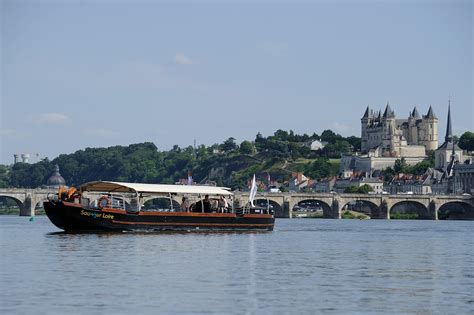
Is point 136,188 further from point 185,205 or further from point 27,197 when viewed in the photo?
point 27,197

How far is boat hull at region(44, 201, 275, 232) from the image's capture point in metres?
87.4

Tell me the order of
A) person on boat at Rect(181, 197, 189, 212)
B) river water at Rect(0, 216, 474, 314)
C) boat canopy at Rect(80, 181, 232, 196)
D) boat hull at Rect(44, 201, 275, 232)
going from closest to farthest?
river water at Rect(0, 216, 474, 314), boat hull at Rect(44, 201, 275, 232), boat canopy at Rect(80, 181, 232, 196), person on boat at Rect(181, 197, 189, 212)

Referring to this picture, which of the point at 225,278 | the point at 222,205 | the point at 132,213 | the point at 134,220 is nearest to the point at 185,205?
the point at 222,205

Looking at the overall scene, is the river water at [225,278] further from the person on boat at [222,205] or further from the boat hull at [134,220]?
the person on boat at [222,205]

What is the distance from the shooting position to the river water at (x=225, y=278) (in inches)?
1654

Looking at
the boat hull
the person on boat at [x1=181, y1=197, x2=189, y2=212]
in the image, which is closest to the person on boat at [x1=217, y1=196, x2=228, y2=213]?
the boat hull

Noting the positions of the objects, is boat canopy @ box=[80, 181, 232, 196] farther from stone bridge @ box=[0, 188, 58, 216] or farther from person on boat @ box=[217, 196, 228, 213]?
stone bridge @ box=[0, 188, 58, 216]

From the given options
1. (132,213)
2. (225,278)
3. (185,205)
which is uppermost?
(185,205)

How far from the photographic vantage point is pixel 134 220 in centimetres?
8981

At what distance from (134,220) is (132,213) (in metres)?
0.65

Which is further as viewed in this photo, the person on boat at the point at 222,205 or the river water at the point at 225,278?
the person on boat at the point at 222,205

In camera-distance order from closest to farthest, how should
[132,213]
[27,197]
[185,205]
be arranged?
1. [132,213]
2. [185,205]
3. [27,197]

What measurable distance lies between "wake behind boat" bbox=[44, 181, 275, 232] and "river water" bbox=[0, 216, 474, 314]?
28.0ft

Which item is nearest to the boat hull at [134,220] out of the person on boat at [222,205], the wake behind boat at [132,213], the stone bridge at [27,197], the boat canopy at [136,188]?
the wake behind boat at [132,213]
